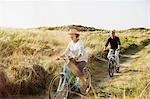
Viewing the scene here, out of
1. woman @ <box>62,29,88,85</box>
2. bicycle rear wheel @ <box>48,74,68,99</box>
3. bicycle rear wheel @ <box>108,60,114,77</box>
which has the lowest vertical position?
bicycle rear wheel @ <box>48,74,68,99</box>

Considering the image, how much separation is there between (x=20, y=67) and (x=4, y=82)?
0.19m

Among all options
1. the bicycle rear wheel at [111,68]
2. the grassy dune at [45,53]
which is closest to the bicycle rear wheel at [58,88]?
the grassy dune at [45,53]

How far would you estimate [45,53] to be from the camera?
141 inches

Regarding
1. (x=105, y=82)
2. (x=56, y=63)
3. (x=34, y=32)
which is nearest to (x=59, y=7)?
(x=34, y=32)

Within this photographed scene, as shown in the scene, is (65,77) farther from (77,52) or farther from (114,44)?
(114,44)

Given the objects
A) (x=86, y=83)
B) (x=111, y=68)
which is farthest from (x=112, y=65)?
(x=86, y=83)

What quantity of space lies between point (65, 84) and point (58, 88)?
10cm

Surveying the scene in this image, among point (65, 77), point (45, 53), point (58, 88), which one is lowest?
point (58, 88)

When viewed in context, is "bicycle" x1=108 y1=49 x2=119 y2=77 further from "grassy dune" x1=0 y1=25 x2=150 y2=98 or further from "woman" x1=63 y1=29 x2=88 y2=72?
"woman" x1=63 y1=29 x2=88 y2=72

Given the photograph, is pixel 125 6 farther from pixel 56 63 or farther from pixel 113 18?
pixel 56 63

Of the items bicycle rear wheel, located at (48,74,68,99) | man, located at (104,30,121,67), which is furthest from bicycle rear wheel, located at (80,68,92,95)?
man, located at (104,30,121,67)

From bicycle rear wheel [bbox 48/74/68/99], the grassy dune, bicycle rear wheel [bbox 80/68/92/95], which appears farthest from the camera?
the grassy dune

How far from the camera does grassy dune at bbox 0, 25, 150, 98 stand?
3.44 meters

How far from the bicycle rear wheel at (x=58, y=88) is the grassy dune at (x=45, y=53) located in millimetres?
106
